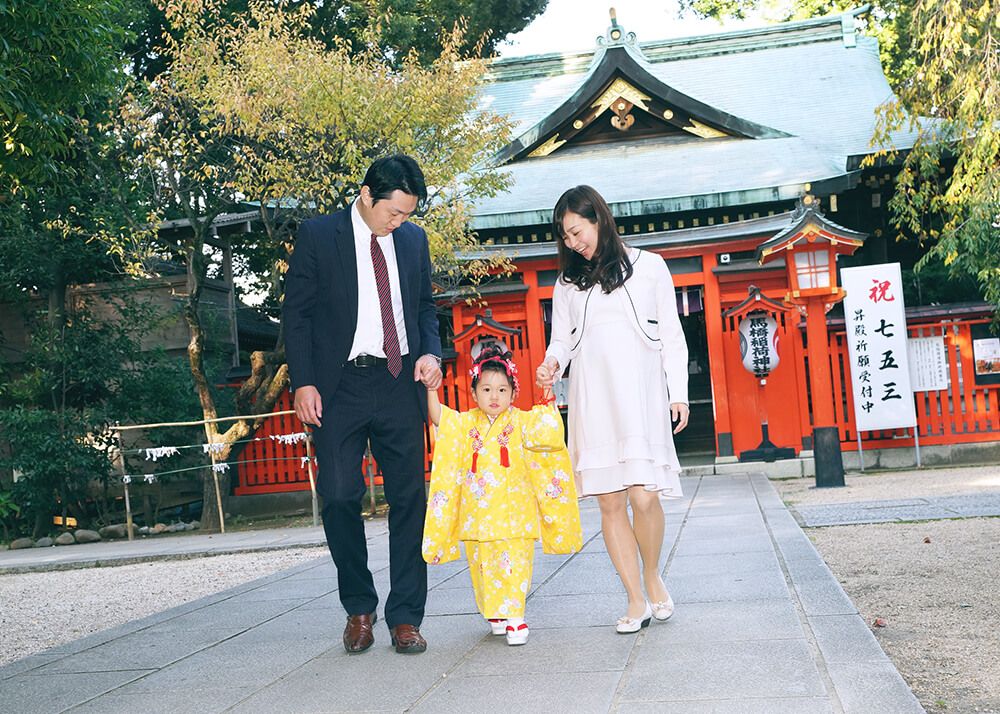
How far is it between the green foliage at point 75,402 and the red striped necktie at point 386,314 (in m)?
9.24

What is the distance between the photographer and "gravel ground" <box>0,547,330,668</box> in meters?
6.30

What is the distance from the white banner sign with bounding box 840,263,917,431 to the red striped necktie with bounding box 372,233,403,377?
918 cm

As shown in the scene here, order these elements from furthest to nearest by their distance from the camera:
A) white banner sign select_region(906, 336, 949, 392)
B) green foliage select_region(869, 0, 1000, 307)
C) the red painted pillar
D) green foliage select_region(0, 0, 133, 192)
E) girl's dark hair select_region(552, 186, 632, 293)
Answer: white banner sign select_region(906, 336, 949, 392) → the red painted pillar → green foliage select_region(869, 0, 1000, 307) → green foliage select_region(0, 0, 133, 192) → girl's dark hair select_region(552, 186, 632, 293)

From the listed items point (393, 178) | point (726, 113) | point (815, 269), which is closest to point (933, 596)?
point (393, 178)

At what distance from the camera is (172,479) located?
13.5m

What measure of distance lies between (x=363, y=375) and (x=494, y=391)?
51cm

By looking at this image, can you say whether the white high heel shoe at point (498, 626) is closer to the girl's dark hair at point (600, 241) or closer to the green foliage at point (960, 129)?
the girl's dark hair at point (600, 241)

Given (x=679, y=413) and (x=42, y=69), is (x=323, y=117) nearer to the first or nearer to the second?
(x=42, y=69)

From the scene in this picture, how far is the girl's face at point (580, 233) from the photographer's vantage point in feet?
13.2

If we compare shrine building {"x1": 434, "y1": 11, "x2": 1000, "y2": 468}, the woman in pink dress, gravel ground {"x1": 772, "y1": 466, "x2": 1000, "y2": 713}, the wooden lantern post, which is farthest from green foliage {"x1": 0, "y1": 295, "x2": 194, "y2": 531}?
the woman in pink dress

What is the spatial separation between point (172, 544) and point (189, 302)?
9.39 ft

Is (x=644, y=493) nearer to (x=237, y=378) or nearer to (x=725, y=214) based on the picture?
(x=725, y=214)

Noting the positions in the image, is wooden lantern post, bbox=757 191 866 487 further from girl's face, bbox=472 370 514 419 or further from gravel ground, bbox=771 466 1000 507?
girl's face, bbox=472 370 514 419

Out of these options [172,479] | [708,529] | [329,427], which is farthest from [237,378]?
[329,427]
